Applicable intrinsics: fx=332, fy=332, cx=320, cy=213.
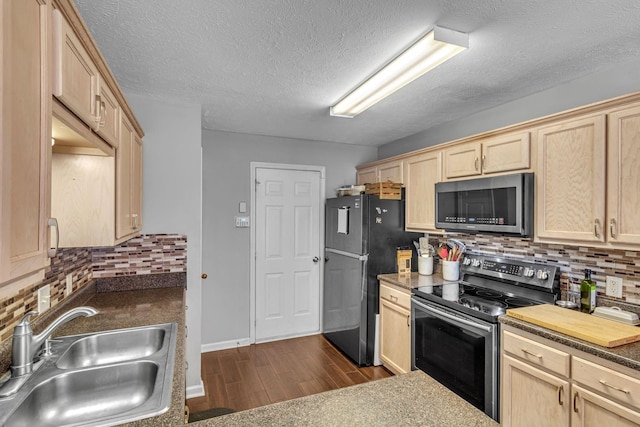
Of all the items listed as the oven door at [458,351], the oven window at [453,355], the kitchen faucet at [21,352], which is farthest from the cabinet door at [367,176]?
the kitchen faucet at [21,352]

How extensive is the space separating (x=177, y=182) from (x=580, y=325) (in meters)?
2.76

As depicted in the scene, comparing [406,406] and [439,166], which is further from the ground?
[439,166]

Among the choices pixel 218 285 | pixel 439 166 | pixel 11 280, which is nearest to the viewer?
pixel 11 280

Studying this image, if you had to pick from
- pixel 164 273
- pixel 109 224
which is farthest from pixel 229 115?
pixel 109 224

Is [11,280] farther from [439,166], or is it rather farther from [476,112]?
[476,112]

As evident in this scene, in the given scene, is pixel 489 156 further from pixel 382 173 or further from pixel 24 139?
pixel 24 139

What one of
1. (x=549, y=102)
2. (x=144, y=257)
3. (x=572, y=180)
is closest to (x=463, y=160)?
(x=549, y=102)

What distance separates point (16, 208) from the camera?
0.70 meters

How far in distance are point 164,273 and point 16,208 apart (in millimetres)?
2072

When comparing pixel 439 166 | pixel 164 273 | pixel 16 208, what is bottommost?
pixel 164 273

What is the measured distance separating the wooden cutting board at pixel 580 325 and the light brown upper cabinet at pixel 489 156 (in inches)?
36.2

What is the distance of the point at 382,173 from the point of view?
3633mm

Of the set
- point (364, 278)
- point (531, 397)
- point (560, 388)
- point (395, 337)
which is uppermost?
point (364, 278)

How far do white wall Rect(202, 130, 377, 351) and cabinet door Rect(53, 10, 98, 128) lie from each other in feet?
7.30
